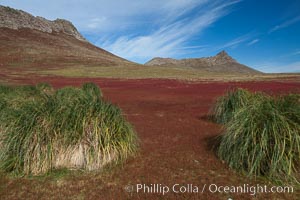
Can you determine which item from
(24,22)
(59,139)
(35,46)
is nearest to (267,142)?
(59,139)

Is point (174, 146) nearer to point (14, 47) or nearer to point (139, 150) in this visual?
point (139, 150)

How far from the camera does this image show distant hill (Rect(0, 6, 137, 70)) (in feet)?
151

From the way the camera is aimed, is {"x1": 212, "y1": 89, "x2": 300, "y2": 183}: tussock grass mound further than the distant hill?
No

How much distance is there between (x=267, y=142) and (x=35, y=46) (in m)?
66.8

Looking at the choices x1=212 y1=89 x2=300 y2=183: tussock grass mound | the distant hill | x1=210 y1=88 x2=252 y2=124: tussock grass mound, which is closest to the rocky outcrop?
the distant hill

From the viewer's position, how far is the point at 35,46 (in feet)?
186

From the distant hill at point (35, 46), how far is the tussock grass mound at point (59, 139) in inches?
1756

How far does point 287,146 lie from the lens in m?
3.27

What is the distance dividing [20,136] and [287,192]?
15.2ft

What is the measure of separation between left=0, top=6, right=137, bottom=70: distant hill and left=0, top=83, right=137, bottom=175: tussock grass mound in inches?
1756

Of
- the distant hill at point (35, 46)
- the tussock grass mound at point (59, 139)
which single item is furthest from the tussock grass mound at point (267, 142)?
the distant hill at point (35, 46)

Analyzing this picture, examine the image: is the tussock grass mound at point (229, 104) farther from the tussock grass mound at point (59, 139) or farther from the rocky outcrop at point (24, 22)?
the rocky outcrop at point (24, 22)

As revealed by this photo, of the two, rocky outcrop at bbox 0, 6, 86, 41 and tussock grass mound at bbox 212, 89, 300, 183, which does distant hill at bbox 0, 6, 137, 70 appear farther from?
tussock grass mound at bbox 212, 89, 300, 183

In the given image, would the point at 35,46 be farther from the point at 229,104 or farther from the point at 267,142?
the point at 267,142
